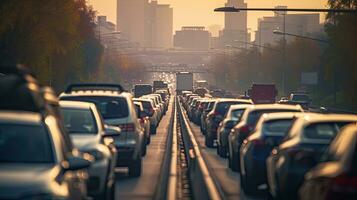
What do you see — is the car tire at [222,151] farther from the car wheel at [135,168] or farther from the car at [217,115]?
the car wheel at [135,168]

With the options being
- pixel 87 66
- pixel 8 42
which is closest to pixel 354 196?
pixel 8 42

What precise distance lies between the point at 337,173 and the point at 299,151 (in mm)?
5049

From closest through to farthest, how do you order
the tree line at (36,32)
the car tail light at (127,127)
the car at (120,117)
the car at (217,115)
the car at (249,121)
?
the car at (120,117) → the car tail light at (127,127) → the car at (249,121) → the car at (217,115) → the tree line at (36,32)

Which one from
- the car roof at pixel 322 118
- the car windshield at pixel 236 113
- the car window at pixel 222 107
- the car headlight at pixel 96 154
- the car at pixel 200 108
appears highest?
the car roof at pixel 322 118

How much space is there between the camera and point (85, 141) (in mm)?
18578

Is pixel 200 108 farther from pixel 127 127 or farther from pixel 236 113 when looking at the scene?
pixel 127 127

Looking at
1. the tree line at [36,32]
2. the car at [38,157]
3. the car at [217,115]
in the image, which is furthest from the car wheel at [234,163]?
the tree line at [36,32]

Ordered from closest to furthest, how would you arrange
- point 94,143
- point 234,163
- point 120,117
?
point 94,143 → point 120,117 → point 234,163

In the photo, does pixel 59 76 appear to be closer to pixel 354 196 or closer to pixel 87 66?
pixel 87 66

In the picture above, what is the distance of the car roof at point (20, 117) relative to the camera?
12.4 metres

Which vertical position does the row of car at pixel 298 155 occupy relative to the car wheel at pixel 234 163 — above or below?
above

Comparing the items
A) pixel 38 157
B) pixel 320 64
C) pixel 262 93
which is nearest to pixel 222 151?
pixel 38 157

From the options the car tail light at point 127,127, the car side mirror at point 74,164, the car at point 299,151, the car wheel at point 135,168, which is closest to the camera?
the car side mirror at point 74,164

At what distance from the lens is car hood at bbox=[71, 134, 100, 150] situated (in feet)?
59.8
